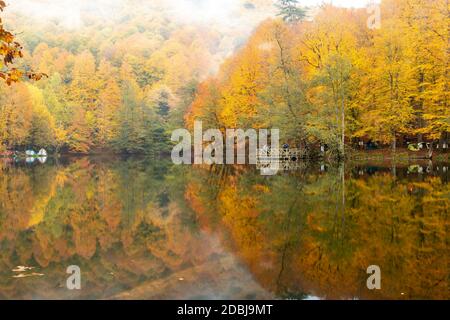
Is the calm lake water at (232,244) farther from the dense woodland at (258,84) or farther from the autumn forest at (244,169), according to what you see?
the dense woodland at (258,84)

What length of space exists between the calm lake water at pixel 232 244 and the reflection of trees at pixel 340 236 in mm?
23

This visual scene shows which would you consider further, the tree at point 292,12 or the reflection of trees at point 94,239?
the tree at point 292,12

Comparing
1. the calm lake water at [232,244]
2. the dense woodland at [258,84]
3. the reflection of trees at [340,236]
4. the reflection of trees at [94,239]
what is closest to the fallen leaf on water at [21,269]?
the calm lake water at [232,244]

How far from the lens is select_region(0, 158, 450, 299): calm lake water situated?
6582mm

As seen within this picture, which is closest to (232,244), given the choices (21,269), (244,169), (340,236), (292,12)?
(340,236)

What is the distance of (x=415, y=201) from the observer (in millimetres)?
13062

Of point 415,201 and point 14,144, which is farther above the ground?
point 14,144

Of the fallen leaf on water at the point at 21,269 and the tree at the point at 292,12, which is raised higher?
the tree at the point at 292,12

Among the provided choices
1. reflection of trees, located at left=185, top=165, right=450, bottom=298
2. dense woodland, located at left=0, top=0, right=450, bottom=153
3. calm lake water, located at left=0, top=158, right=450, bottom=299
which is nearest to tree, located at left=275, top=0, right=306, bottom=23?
dense woodland, located at left=0, top=0, right=450, bottom=153

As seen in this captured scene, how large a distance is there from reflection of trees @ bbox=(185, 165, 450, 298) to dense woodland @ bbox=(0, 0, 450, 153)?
16.3 meters

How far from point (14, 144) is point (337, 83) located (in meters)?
41.4

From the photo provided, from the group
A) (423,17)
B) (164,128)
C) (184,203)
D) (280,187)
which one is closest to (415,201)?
(280,187)

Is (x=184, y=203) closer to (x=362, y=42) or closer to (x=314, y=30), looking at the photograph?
(x=314, y=30)

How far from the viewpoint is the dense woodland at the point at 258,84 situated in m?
31.6
